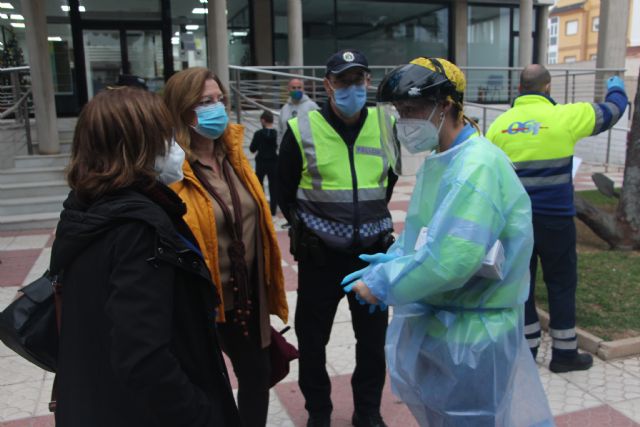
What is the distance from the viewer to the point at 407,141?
6.76ft

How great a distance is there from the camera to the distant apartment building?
221 ft

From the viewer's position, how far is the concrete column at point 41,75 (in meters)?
10.1

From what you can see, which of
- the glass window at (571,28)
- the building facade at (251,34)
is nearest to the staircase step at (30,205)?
the building facade at (251,34)

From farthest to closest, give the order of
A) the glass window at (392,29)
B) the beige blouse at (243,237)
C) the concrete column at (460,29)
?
the concrete column at (460,29) < the glass window at (392,29) < the beige blouse at (243,237)

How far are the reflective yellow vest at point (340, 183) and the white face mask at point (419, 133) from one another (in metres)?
0.88

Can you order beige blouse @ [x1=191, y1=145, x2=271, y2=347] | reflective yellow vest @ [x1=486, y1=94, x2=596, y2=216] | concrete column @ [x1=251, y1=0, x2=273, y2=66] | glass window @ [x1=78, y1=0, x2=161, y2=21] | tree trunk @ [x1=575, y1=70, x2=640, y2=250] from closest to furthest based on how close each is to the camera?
beige blouse @ [x1=191, y1=145, x2=271, y2=347] → reflective yellow vest @ [x1=486, y1=94, x2=596, y2=216] → tree trunk @ [x1=575, y1=70, x2=640, y2=250] → glass window @ [x1=78, y1=0, x2=161, y2=21] → concrete column @ [x1=251, y1=0, x2=273, y2=66]

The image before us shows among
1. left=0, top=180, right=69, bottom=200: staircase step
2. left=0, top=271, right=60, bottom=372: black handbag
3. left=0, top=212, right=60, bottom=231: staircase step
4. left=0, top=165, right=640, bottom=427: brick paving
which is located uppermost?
left=0, top=271, right=60, bottom=372: black handbag

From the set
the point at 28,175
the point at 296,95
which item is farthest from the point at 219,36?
the point at 28,175

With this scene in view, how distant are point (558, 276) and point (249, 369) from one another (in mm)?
2202

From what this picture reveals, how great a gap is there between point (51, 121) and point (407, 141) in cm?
985

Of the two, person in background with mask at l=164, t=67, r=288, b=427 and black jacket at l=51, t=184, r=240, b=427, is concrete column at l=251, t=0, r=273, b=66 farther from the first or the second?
black jacket at l=51, t=184, r=240, b=427

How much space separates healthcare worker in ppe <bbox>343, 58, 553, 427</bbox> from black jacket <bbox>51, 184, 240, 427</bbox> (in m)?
0.64

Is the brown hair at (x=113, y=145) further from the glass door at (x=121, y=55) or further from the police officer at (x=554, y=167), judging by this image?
the glass door at (x=121, y=55)

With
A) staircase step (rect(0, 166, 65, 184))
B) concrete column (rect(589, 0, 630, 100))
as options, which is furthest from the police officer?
concrete column (rect(589, 0, 630, 100))
